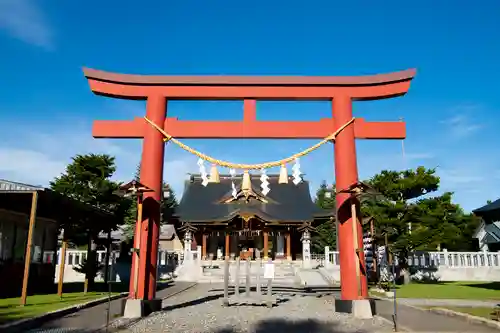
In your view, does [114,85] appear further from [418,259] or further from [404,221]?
[418,259]

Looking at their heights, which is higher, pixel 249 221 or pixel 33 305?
pixel 249 221

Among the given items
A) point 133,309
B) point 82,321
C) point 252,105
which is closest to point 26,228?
point 82,321

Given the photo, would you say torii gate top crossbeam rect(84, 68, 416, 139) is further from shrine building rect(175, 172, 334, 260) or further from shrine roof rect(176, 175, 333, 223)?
shrine roof rect(176, 175, 333, 223)

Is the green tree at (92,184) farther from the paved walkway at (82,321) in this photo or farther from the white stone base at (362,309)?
the white stone base at (362,309)

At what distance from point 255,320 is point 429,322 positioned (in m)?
4.28

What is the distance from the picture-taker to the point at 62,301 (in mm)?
12453

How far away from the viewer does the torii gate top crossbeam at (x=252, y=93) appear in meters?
11.3

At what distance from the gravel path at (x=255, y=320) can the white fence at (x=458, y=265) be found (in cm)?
1433

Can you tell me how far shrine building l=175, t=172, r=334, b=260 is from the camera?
106 ft

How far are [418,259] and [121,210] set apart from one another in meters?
19.3

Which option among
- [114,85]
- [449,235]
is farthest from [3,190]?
[449,235]

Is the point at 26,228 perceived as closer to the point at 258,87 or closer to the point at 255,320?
the point at 255,320

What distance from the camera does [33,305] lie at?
11.3m

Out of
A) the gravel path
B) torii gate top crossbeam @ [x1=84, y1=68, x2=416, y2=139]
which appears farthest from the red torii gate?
the gravel path
